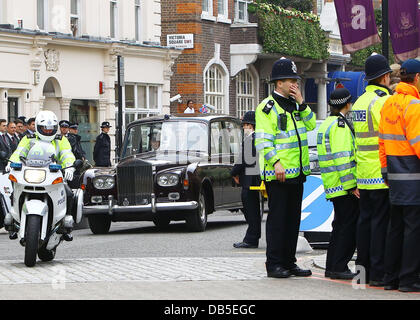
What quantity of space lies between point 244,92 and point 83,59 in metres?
11.9

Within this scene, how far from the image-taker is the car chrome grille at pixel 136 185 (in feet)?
60.4

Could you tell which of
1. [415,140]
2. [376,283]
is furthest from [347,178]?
[415,140]

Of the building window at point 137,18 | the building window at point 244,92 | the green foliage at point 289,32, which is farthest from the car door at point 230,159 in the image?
the building window at point 244,92

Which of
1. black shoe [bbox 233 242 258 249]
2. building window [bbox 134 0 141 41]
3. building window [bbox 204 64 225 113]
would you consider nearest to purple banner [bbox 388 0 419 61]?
black shoe [bbox 233 242 258 249]

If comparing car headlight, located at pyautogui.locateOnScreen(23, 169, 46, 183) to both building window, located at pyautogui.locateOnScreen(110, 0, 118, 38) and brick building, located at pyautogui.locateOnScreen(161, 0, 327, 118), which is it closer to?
building window, located at pyautogui.locateOnScreen(110, 0, 118, 38)

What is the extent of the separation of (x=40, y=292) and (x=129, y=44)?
81.6 ft

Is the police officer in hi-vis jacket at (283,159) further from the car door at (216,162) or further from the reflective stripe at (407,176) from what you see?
the car door at (216,162)

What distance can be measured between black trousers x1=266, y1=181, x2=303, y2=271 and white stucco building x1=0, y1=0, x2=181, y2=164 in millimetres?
17939

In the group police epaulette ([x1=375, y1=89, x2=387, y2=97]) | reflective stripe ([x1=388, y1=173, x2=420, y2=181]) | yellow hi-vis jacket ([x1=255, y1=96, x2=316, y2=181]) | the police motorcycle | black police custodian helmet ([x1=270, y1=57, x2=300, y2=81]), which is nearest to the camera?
reflective stripe ([x1=388, y1=173, x2=420, y2=181])

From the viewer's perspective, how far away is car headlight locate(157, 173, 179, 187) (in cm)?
1828

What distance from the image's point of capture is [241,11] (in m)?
42.7

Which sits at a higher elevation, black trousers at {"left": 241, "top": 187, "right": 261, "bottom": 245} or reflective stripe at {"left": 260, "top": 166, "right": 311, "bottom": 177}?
reflective stripe at {"left": 260, "top": 166, "right": 311, "bottom": 177}

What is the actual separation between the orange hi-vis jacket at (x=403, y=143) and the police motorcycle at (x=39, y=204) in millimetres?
4293

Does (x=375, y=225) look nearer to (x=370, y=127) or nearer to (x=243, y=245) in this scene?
(x=370, y=127)
